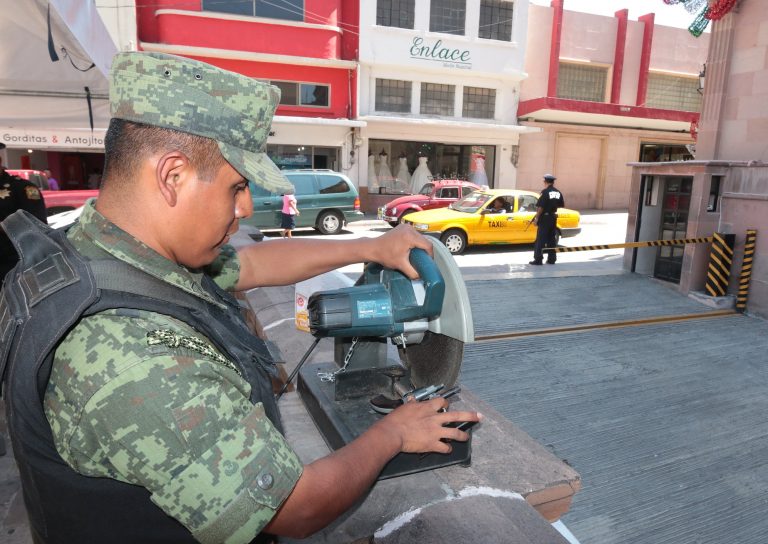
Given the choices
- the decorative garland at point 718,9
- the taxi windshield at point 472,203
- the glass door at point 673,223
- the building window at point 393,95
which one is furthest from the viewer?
the building window at point 393,95

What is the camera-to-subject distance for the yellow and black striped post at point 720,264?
25.4ft

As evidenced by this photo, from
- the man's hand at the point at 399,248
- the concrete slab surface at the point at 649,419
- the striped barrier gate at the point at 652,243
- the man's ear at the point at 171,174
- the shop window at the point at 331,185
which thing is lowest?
the concrete slab surface at the point at 649,419

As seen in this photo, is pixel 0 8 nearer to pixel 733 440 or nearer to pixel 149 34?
pixel 733 440

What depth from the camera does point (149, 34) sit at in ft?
57.1

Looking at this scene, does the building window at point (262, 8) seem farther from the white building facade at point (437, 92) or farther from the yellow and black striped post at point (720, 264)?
the yellow and black striped post at point (720, 264)

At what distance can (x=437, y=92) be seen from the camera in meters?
20.6

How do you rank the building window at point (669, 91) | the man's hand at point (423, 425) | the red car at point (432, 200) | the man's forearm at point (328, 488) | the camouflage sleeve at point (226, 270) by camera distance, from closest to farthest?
1. the man's forearm at point (328, 488)
2. the man's hand at point (423, 425)
3. the camouflage sleeve at point (226, 270)
4. the red car at point (432, 200)
5. the building window at point (669, 91)

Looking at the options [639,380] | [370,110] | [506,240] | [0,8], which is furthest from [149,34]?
[639,380]

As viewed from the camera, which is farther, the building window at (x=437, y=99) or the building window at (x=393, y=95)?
the building window at (x=437, y=99)

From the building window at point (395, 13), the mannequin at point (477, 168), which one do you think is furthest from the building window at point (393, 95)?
the mannequin at point (477, 168)

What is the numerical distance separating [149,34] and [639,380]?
726 inches

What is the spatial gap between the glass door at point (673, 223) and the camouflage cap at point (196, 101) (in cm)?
889

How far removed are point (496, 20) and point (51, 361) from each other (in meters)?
23.0

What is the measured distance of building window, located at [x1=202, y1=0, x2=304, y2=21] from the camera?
17.4 meters
